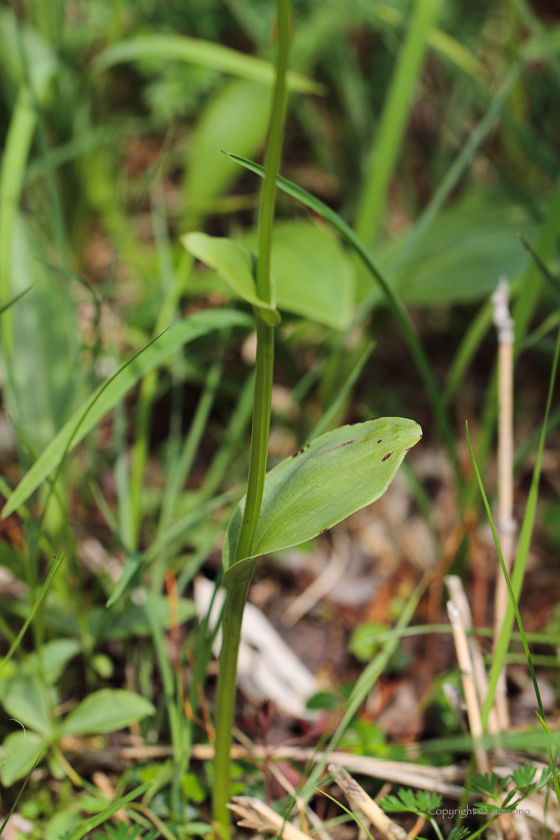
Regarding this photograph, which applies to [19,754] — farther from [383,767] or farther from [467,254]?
[467,254]

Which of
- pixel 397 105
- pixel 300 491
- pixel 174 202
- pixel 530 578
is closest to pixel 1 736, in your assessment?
pixel 300 491

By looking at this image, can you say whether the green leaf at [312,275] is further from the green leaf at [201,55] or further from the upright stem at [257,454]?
the upright stem at [257,454]

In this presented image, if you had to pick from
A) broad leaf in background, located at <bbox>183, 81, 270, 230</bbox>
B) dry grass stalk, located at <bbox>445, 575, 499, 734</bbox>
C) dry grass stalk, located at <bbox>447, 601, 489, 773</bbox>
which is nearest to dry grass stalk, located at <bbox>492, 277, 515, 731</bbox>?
dry grass stalk, located at <bbox>445, 575, 499, 734</bbox>

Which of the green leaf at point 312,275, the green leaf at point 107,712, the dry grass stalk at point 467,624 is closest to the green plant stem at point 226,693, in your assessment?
the green leaf at point 107,712

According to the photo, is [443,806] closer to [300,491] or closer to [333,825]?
[333,825]

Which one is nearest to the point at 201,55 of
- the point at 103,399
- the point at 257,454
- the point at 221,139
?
the point at 221,139
